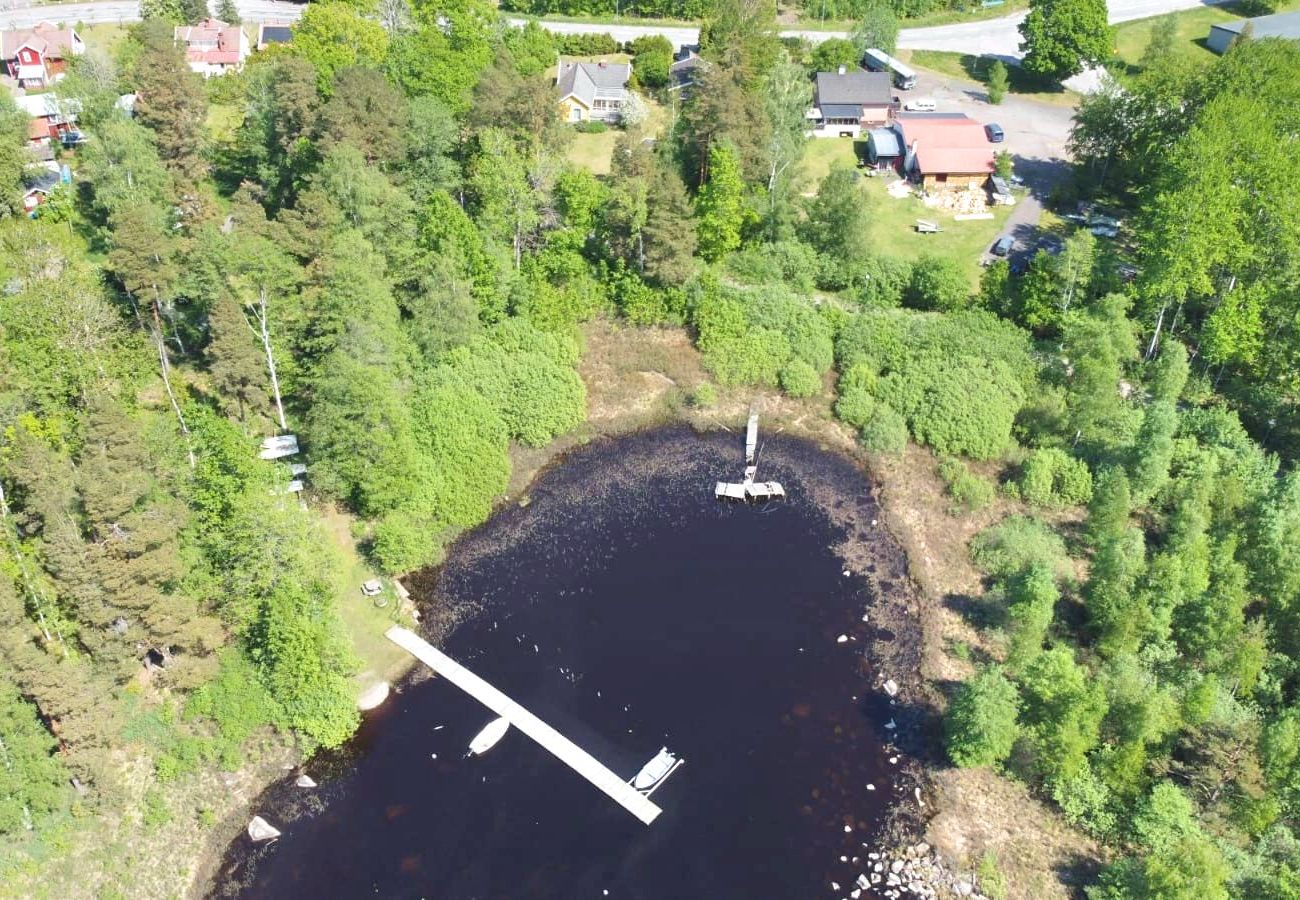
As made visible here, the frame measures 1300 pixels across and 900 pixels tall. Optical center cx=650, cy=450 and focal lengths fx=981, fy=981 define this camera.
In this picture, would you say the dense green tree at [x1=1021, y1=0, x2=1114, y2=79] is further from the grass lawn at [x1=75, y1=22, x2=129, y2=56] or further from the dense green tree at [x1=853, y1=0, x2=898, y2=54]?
the grass lawn at [x1=75, y1=22, x2=129, y2=56]

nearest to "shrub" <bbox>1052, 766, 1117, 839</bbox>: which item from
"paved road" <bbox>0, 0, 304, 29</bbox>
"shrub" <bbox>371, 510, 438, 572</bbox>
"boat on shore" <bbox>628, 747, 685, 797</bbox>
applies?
"boat on shore" <bbox>628, 747, 685, 797</bbox>

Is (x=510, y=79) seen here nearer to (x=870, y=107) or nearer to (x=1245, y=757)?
(x=870, y=107)

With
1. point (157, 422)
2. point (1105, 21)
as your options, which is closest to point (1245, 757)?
point (157, 422)

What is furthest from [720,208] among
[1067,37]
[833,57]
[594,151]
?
[1067,37]

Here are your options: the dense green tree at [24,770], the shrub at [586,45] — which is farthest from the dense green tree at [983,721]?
the shrub at [586,45]

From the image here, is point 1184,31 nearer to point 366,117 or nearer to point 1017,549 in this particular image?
point 1017,549
